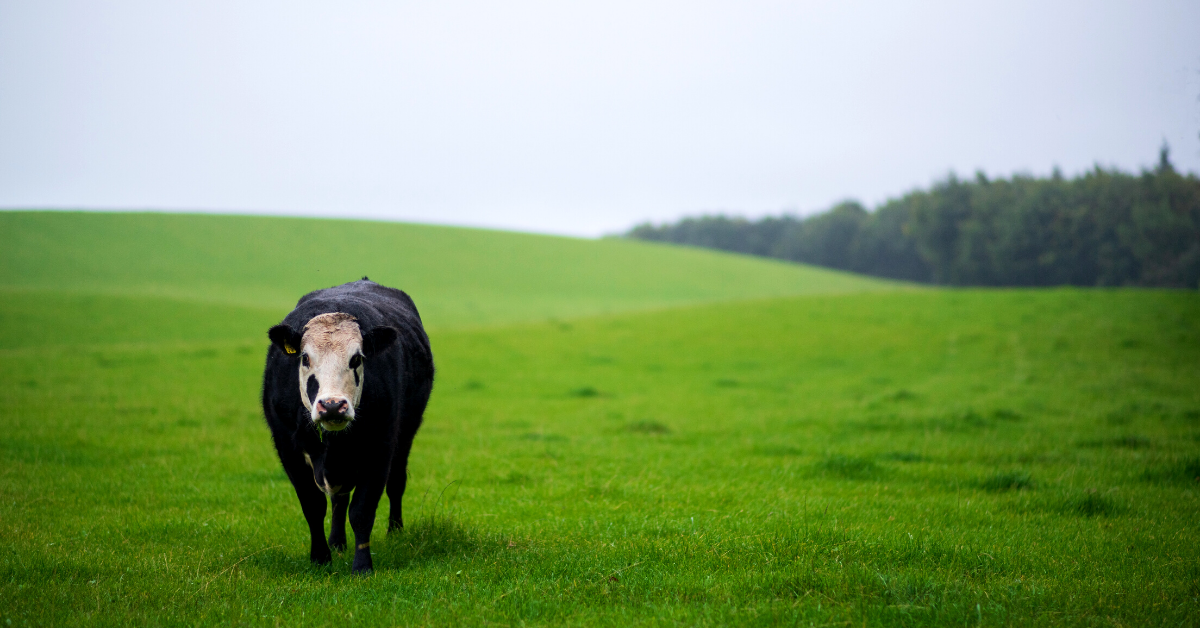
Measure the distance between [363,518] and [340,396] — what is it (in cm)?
108

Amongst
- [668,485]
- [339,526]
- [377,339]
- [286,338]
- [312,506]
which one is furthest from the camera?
[668,485]

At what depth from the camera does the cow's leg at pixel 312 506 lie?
5.63m

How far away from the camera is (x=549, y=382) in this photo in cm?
2019

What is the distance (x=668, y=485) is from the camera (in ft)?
27.9

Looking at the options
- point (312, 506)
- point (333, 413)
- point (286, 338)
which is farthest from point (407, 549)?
point (286, 338)

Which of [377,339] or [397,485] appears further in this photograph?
[397,485]

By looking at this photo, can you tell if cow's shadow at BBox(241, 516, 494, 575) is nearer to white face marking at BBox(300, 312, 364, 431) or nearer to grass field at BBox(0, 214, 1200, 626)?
grass field at BBox(0, 214, 1200, 626)

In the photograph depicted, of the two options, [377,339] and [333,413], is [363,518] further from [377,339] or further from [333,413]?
[377,339]

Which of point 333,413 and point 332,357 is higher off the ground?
point 332,357

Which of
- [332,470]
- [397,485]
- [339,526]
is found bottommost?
[339,526]

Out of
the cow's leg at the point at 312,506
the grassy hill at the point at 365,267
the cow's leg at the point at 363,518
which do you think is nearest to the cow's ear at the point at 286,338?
the cow's leg at the point at 312,506

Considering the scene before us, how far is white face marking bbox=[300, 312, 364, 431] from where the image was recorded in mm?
4824

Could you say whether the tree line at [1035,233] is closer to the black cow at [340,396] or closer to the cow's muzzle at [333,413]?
the black cow at [340,396]

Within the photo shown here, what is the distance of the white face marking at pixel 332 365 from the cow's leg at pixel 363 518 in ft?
2.24
